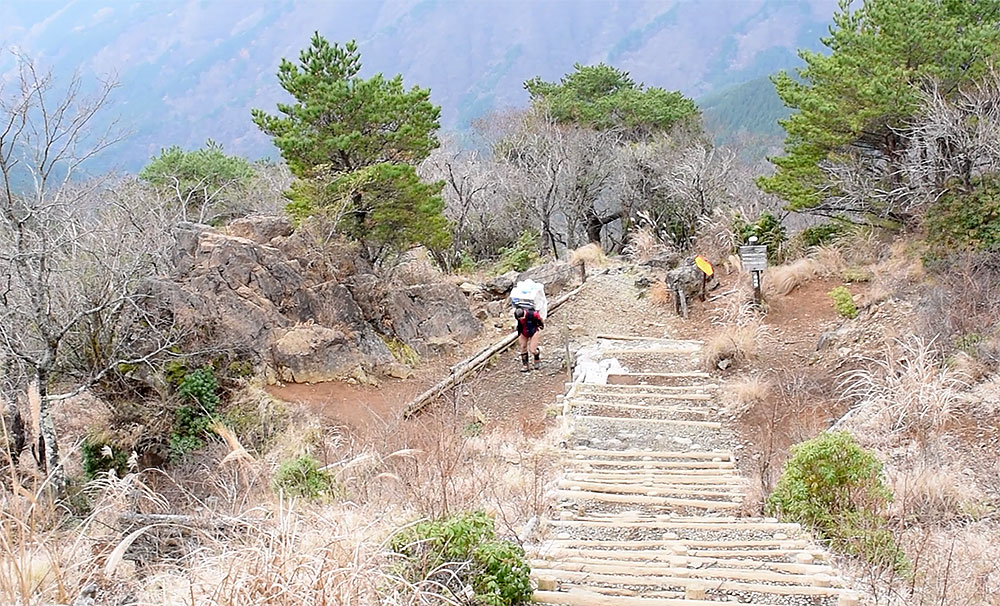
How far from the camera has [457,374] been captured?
9680 mm

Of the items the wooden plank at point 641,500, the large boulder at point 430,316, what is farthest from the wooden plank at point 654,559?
the large boulder at point 430,316

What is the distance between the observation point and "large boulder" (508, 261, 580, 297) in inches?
559

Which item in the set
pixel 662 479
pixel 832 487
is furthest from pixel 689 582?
pixel 662 479

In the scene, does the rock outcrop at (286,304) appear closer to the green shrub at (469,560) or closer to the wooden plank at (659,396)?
the wooden plank at (659,396)

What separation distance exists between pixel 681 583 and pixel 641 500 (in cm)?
187

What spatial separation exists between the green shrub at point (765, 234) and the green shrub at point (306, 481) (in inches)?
429

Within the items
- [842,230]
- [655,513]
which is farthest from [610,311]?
[655,513]

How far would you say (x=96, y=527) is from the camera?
11.6ft

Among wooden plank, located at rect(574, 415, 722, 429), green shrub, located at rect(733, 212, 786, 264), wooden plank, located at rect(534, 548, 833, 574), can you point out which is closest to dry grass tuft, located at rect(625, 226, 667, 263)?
green shrub, located at rect(733, 212, 786, 264)

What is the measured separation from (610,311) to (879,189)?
201 inches

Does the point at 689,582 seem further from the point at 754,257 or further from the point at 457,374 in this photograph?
the point at 754,257

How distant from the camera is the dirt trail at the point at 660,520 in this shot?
3.08 meters

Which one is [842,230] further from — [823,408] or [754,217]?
[823,408]

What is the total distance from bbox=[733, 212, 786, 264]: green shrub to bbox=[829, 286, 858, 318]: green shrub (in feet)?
11.4
